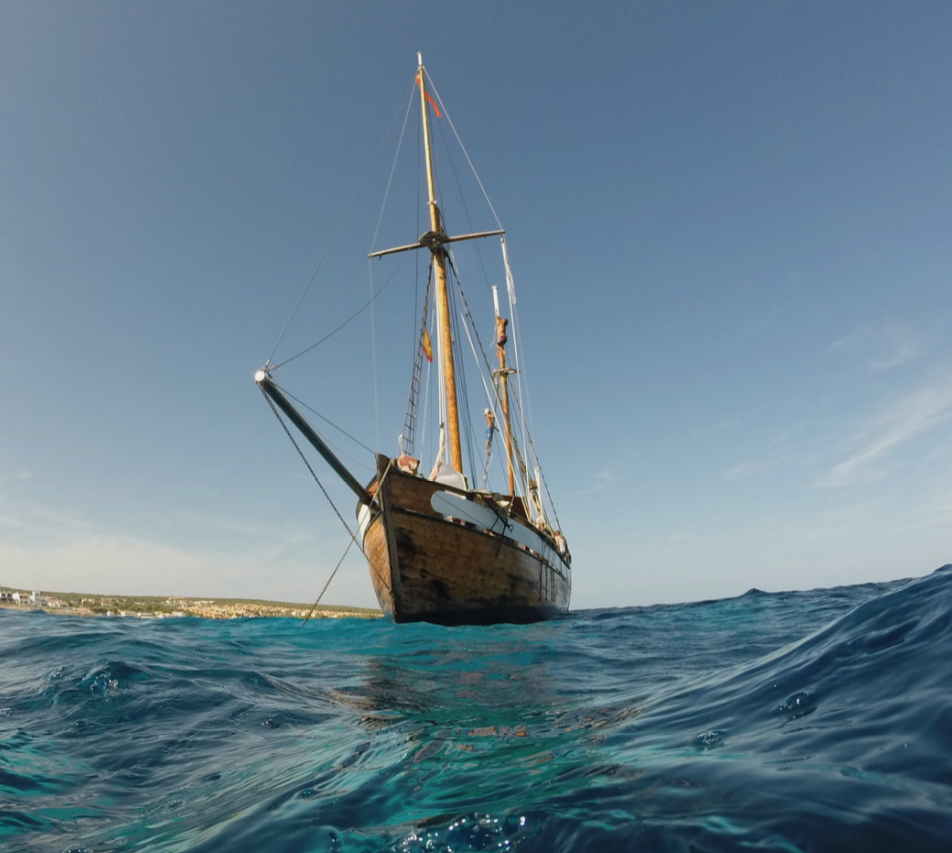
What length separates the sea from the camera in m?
1.88

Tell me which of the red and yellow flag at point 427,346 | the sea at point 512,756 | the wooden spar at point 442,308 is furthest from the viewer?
the red and yellow flag at point 427,346

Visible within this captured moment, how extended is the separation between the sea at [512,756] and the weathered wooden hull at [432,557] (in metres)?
8.28

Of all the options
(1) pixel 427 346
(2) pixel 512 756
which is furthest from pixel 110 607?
(2) pixel 512 756

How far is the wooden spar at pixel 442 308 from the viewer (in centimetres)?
1991

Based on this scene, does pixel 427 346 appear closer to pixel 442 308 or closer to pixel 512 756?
pixel 442 308

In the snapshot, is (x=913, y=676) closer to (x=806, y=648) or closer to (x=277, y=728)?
(x=806, y=648)

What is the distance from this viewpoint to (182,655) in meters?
8.13

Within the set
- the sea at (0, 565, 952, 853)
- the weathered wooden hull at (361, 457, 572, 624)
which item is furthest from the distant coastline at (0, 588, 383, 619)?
the sea at (0, 565, 952, 853)

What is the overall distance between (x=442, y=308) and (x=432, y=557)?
10903 mm

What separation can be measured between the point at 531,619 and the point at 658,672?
14168 mm

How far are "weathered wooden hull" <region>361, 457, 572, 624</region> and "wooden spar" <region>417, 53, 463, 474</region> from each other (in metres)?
3.25

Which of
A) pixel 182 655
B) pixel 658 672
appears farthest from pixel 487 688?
pixel 182 655

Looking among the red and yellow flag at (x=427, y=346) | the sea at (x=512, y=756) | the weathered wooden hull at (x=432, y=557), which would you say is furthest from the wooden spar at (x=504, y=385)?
the sea at (x=512, y=756)

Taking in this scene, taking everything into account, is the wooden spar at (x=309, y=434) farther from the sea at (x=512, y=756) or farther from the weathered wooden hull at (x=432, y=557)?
the sea at (x=512, y=756)
